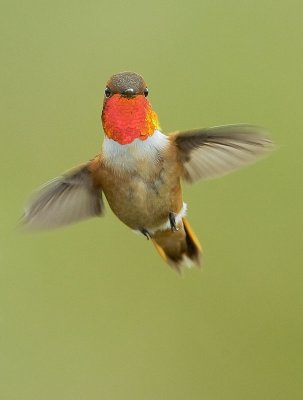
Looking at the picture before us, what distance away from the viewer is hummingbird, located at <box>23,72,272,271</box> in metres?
1.60

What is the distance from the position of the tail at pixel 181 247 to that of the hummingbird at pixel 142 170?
10cm

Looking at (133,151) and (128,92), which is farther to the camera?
(133,151)

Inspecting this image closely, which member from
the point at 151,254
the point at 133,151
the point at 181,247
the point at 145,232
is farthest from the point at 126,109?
the point at 151,254

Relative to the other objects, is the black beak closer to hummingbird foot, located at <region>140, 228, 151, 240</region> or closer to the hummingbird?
the hummingbird

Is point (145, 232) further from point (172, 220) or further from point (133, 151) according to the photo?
point (133, 151)

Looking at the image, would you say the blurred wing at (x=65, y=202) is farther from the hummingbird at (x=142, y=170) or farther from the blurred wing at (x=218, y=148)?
the blurred wing at (x=218, y=148)

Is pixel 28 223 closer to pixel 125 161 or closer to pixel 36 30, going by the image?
pixel 125 161

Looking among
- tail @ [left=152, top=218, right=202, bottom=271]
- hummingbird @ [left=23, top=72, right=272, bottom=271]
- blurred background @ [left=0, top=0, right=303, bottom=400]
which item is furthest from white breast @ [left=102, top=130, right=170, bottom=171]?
blurred background @ [left=0, top=0, right=303, bottom=400]

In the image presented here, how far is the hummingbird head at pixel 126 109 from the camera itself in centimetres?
152

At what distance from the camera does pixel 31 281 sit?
3.09 metres

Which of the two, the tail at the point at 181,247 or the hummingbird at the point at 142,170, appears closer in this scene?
the hummingbird at the point at 142,170

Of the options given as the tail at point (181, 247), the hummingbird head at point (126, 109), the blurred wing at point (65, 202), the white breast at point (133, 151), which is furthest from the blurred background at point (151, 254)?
the hummingbird head at point (126, 109)

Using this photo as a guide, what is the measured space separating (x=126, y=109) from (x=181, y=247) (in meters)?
0.63

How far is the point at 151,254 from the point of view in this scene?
10.2 ft
